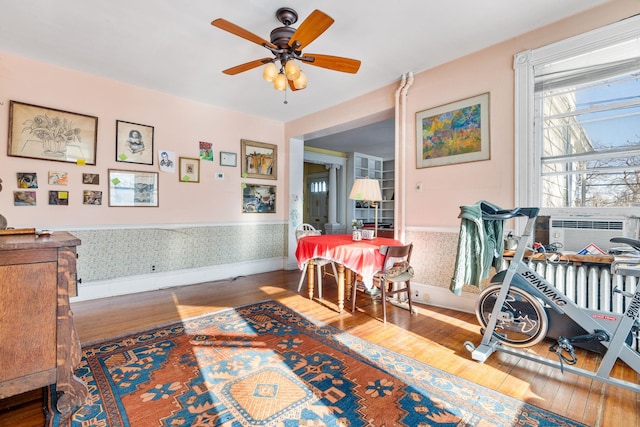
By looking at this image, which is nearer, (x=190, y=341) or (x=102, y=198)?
(x=190, y=341)

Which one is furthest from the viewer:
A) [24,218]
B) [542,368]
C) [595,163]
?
[24,218]

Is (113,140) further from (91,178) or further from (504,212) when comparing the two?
(504,212)

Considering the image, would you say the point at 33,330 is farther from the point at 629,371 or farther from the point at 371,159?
the point at 371,159

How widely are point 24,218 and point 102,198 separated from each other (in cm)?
74

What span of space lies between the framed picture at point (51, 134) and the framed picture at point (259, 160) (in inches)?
81.0

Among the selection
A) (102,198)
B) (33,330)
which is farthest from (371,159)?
(33,330)

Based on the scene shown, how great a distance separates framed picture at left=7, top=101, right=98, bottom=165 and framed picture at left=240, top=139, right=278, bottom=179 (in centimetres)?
206

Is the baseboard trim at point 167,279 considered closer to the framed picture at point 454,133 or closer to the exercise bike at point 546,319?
the framed picture at point 454,133

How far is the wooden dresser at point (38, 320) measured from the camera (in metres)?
1.44

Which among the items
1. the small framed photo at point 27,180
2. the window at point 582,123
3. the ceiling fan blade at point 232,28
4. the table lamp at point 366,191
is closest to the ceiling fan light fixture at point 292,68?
the ceiling fan blade at point 232,28

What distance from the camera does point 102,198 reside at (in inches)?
146

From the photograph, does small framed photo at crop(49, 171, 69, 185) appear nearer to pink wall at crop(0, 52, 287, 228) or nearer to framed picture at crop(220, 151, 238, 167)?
pink wall at crop(0, 52, 287, 228)

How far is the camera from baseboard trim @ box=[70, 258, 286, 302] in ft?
11.9

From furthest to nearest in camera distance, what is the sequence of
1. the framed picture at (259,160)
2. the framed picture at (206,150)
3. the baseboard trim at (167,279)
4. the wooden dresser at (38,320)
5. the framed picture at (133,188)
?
the framed picture at (259,160), the framed picture at (206,150), the framed picture at (133,188), the baseboard trim at (167,279), the wooden dresser at (38,320)
